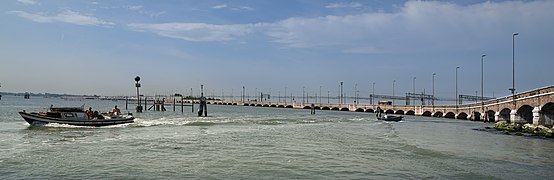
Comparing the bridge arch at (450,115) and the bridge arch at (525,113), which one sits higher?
the bridge arch at (525,113)

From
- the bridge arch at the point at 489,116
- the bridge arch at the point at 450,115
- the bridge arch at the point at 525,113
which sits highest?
the bridge arch at the point at 525,113

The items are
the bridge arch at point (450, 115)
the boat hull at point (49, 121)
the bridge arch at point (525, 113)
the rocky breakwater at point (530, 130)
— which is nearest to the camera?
the rocky breakwater at point (530, 130)

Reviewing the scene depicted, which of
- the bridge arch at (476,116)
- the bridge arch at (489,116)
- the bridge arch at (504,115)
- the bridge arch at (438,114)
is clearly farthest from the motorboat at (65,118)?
the bridge arch at (438,114)

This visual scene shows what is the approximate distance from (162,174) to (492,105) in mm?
66730

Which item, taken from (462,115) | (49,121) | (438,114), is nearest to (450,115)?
(438,114)

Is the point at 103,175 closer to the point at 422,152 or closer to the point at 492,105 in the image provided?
the point at 422,152

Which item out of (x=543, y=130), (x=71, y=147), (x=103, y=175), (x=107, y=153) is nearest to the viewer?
(x=103, y=175)

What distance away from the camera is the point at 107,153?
2408 centimetres

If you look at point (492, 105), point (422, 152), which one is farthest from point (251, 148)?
point (492, 105)

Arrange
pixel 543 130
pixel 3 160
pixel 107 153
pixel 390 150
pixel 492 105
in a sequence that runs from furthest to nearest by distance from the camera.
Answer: pixel 492 105 < pixel 543 130 < pixel 390 150 < pixel 107 153 < pixel 3 160

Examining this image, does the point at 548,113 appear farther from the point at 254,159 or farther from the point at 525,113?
the point at 254,159

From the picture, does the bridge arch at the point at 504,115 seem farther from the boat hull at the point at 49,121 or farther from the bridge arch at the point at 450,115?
the boat hull at the point at 49,121

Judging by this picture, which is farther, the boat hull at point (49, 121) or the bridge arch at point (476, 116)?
the bridge arch at point (476, 116)

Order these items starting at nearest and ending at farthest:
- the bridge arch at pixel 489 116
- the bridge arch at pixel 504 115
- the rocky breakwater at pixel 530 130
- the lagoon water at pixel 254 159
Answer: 1. the lagoon water at pixel 254 159
2. the rocky breakwater at pixel 530 130
3. the bridge arch at pixel 504 115
4. the bridge arch at pixel 489 116
